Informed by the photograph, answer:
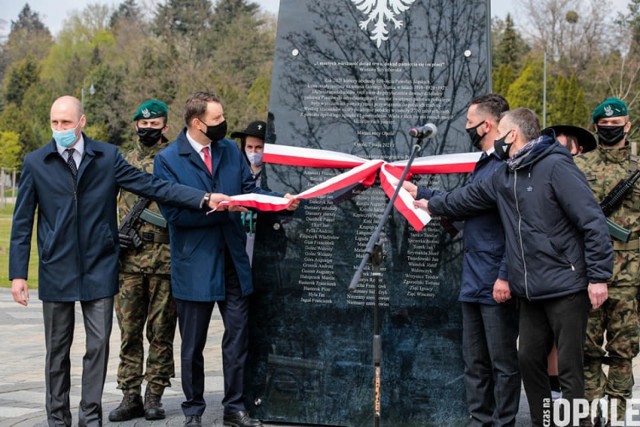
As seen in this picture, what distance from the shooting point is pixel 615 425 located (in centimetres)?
629

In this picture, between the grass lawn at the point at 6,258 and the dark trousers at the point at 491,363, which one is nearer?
the dark trousers at the point at 491,363

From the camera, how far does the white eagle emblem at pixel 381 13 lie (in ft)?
21.8

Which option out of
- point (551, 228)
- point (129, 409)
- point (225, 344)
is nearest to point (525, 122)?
point (551, 228)

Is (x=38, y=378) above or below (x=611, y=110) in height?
below

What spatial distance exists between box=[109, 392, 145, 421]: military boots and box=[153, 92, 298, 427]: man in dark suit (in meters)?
0.59

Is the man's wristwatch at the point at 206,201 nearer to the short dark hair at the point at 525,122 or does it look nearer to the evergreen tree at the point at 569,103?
the short dark hair at the point at 525,122

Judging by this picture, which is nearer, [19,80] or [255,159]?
[255,159]

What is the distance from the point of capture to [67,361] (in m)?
6.07

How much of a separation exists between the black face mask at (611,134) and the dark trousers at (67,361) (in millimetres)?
3575

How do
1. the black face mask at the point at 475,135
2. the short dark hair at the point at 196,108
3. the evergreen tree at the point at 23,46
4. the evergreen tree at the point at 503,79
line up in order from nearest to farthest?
1. the black face mask at the point at 475,135
2. the short dark hair at the point at 196,108
3. the evergreen tree at the point at 503,79
4. the evergreen tree at the point at 23,46

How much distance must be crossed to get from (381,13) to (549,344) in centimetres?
259

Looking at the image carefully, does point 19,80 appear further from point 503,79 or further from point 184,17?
point 503,79

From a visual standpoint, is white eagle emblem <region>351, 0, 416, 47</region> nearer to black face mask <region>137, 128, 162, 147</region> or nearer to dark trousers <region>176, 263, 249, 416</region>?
black face mask <region>137, 128, 162, 147</region>

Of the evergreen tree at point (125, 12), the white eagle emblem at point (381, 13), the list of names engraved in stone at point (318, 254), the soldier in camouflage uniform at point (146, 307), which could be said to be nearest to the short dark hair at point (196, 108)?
the soldier in camouflage uniform at point (146, 307)
